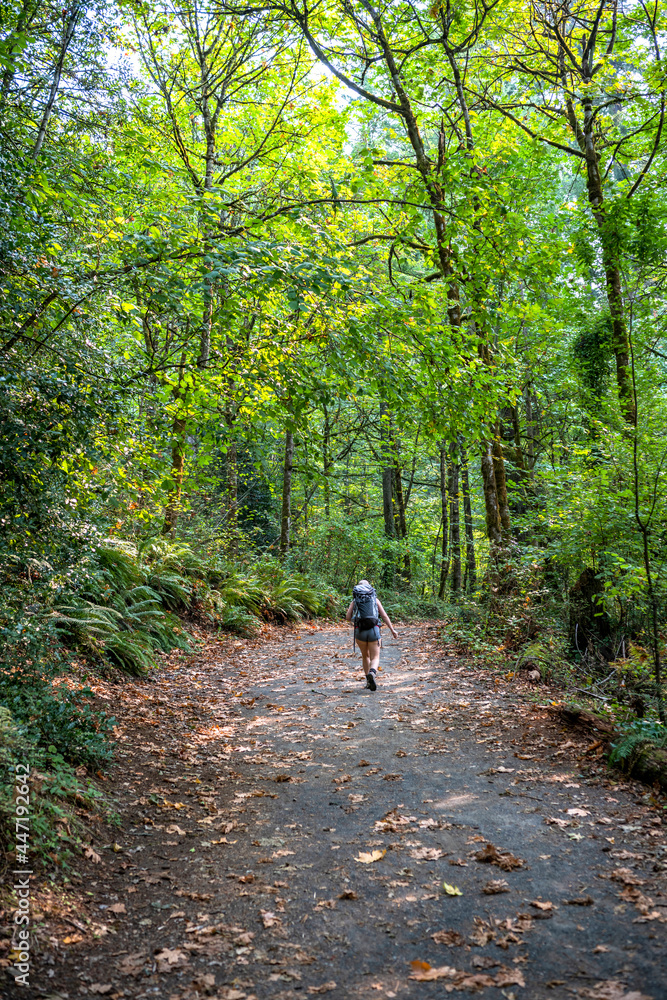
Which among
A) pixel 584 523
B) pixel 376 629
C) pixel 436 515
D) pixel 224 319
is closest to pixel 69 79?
pixel 224 319

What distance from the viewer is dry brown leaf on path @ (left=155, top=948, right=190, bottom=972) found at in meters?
3.21

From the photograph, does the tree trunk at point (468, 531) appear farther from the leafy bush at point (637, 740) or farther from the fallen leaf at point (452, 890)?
the fallen leaf at point (452, 890)

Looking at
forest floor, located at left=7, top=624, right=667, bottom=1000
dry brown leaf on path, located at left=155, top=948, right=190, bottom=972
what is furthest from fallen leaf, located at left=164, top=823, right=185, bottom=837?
dry brown leaf on path, located at left=155, top=948, right=190, bottom=972

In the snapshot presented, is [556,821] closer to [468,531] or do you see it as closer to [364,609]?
[364,609]

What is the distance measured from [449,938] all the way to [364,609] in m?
5.85

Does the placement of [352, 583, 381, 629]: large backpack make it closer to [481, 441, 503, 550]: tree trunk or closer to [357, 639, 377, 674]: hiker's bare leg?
[357, 639, 377, 674]: hiker's bare leg

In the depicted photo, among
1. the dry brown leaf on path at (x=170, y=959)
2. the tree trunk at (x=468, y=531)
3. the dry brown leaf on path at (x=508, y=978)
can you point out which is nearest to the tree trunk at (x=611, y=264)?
the tree trunk at (x=468, y=531)

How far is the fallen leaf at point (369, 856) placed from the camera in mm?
4215

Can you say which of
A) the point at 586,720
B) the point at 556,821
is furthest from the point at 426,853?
the point at 586,720

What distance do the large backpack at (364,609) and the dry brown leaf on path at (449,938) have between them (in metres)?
5.71

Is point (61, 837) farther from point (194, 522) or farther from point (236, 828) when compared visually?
point (194, 522)

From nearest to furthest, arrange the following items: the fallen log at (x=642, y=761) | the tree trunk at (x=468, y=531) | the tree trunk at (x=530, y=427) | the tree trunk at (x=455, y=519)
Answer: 1. the fallen log at (x=642, y=761)
2. the tree trunk at (x=530, y=427)
3. the tree trunk at (x=455, y=519)
4. the tree trunk at (x=468, y=531)

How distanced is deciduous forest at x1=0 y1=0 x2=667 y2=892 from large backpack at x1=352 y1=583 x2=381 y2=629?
224 centimetres

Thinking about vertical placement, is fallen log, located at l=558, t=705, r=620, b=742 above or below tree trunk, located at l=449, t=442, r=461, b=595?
below
